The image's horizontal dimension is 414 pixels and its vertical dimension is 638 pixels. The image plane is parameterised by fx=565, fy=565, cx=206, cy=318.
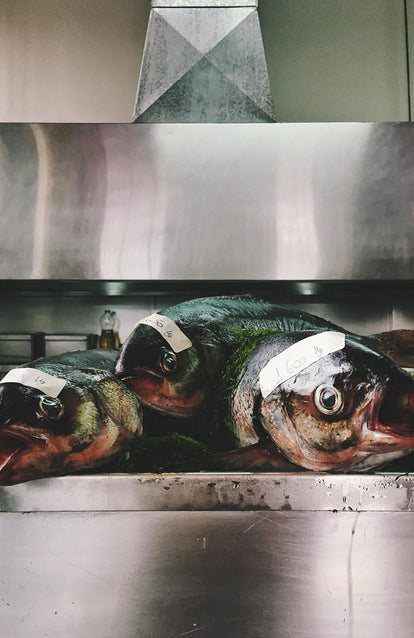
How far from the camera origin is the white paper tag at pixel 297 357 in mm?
805

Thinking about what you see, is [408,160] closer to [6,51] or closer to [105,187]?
[105,187]

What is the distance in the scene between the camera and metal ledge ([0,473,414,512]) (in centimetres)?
73

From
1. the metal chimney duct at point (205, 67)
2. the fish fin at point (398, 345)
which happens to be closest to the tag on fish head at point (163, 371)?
the fish fin at point (398, 345)

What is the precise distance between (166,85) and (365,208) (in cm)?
100

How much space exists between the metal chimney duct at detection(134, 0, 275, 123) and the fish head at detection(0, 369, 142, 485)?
1.87 meters

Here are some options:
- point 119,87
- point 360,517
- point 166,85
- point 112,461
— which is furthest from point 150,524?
point 119,87

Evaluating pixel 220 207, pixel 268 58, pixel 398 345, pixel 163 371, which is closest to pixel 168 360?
pixel 163 371

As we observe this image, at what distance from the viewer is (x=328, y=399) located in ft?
2.47

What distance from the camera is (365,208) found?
94.5 inches

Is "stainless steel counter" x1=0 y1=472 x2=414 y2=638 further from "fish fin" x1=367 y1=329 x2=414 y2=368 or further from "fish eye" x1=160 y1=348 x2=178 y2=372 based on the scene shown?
"fish fin" x1=367 y1=329 x2=414 y2=368

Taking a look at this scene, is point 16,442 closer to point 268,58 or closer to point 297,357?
point 297,357

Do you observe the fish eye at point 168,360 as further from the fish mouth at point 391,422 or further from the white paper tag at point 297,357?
the fish mouth at point 391,422

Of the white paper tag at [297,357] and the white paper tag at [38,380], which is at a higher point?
the white paper tag at [297,357]

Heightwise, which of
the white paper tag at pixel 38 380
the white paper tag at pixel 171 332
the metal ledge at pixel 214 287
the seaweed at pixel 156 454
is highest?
the metal ledge at pixel 214 287
